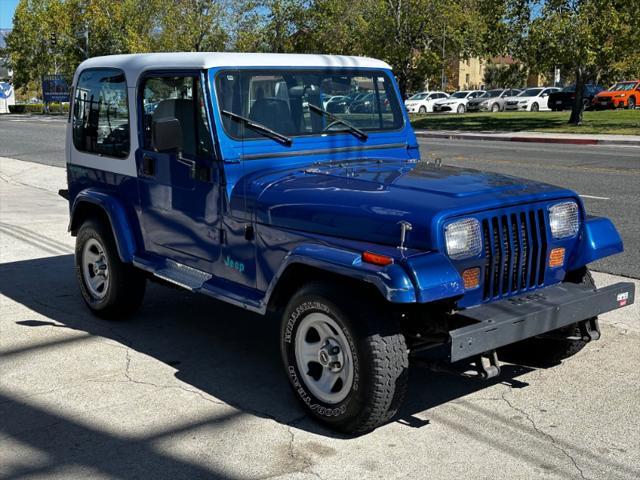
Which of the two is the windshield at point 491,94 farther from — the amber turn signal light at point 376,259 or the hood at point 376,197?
the amber turn signal light at point 376,259

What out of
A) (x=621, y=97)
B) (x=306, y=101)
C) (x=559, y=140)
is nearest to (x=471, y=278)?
(x=306, y=101)

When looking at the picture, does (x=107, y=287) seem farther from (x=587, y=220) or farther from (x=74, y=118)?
(x=587, y=220)

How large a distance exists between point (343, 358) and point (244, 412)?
74 centimetres

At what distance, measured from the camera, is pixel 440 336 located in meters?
4.11

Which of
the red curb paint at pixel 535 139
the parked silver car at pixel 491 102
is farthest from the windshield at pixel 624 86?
the red curb paint at pixel 535 139

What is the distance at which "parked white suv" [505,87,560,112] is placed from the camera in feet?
156

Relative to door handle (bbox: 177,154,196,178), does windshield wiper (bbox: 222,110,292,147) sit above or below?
above

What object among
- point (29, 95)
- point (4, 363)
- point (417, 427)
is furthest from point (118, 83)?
point (29, 95)

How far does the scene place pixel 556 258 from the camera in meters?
4.61

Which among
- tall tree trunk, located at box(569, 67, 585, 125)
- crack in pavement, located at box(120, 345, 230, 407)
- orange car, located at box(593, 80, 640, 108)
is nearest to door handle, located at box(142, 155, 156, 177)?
crack in pavement, located at box(120, 345, 230, 407)

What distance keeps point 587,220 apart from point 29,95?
113m

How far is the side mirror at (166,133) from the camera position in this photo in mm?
5023

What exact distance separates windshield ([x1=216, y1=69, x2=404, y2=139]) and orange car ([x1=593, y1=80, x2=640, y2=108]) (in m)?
40.4

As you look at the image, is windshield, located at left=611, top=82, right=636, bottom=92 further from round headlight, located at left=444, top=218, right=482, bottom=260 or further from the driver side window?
round headlight, located at left=444, top=218, right=482, bottom=260
